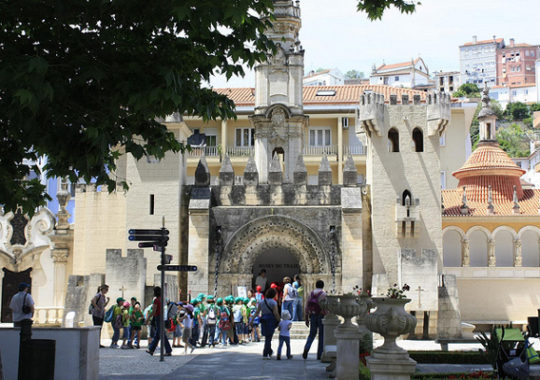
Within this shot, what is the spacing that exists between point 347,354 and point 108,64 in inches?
247

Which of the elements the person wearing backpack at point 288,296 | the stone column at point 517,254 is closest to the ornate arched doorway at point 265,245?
the person wearing backpack at point 288,296

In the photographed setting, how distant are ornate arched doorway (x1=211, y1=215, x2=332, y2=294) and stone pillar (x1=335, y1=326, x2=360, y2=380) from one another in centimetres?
1338

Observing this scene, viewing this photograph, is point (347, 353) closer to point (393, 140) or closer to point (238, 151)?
point (393, 140)

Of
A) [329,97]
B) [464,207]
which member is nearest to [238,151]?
[329,97]

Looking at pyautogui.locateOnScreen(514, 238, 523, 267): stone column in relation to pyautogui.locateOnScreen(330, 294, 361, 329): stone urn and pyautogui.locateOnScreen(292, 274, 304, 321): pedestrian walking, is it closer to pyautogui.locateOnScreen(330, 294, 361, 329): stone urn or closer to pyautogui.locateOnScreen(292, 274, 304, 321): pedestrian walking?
pyautogui.locateOnScreen(292, 274, 304, 321): pedestrian walking

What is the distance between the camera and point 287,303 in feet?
73.5

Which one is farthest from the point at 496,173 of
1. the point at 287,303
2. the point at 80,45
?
the point at 80,45

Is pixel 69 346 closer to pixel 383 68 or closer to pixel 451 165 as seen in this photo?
pixel 451 165

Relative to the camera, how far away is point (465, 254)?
1163 inches

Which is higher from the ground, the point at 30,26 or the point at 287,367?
the point at 30,26

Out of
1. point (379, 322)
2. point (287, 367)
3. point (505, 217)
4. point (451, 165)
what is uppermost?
point (451, 165)

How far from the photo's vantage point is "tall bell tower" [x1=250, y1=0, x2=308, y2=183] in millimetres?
35750

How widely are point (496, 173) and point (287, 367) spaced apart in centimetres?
2045

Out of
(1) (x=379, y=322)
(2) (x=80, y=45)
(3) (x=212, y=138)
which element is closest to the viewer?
(1) (x=379, y=322)
